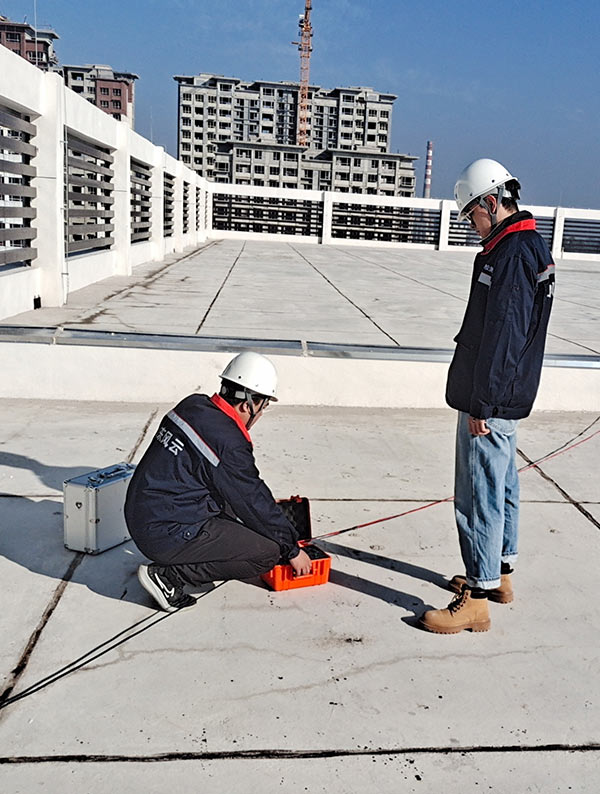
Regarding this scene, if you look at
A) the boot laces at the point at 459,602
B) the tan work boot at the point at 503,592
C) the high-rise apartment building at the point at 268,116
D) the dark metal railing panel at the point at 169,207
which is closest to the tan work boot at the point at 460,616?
the boot laces at the point at 459,602

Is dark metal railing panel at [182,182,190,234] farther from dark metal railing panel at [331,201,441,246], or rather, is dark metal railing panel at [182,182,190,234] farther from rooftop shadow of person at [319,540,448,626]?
rooftop shadow of person at [319,540,448,626]

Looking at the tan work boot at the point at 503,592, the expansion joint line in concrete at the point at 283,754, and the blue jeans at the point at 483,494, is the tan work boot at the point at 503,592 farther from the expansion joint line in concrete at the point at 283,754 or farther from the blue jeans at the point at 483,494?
the expansion joint line in concrete at the point at 283,754

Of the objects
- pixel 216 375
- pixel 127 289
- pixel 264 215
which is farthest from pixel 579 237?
pixel 216 375

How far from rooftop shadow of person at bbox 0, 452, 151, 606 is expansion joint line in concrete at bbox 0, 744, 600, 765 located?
1.06m

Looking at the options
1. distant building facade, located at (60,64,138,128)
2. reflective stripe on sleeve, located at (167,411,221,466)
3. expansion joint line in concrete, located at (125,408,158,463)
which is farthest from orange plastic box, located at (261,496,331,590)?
distant building facade, located at (60,64,138,128)

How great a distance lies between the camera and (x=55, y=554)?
392 cm

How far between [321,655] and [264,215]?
50.3m

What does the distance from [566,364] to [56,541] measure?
5030 mm

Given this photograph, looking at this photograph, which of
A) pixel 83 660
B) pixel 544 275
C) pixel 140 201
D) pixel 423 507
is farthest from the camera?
pixel 140 201

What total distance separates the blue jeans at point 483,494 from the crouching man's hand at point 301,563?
2.25 ft

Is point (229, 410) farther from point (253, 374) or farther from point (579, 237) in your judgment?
point (579, 237)

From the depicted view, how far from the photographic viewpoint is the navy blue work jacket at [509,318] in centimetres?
301

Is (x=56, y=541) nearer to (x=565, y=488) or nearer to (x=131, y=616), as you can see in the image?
(x=131, y=616)

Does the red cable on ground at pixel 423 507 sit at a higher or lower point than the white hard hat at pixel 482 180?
lower
